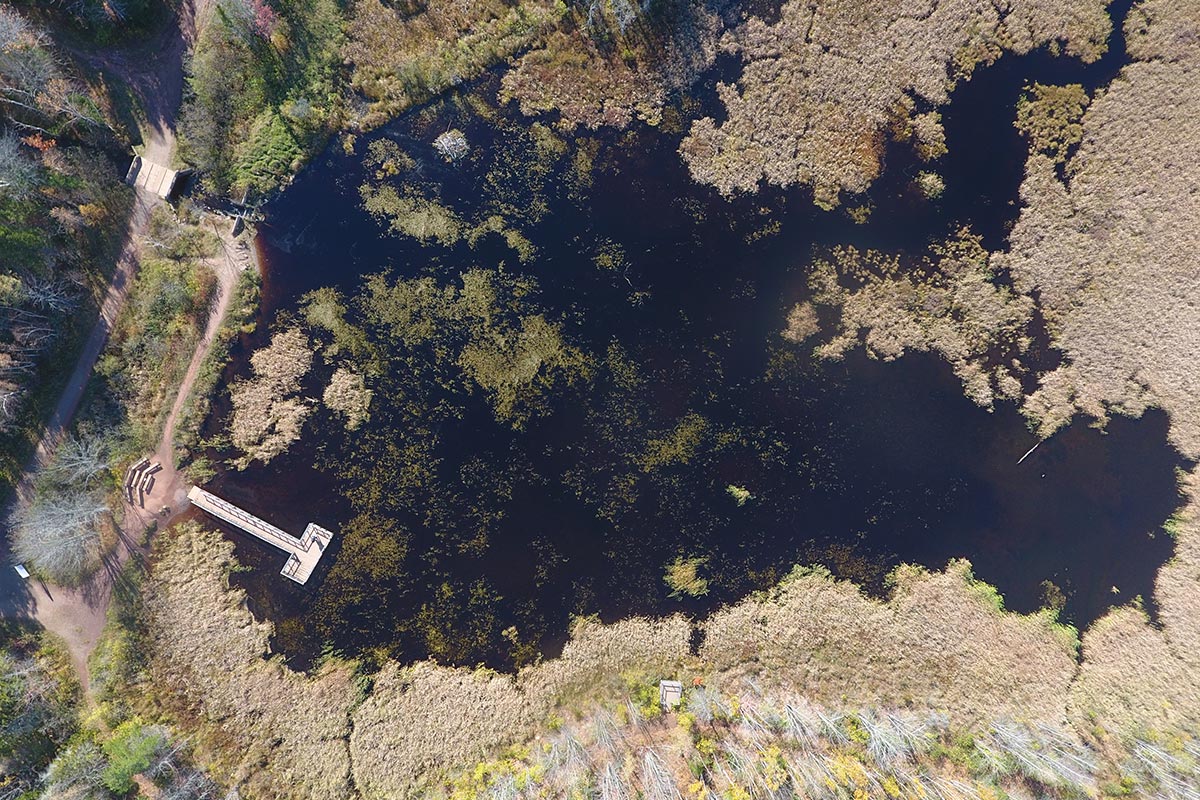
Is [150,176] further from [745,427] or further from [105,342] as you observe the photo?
[745,427]

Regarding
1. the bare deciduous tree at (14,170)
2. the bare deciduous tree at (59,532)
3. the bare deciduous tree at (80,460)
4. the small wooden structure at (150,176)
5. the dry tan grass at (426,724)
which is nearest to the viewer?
the bare deciduous tree at (14,170)

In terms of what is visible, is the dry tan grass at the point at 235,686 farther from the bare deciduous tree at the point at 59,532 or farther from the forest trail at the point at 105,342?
the bare deciduous tree at the point at 59,532

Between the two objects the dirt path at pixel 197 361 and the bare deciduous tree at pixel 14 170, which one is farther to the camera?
the dirt path at pixel 197 361

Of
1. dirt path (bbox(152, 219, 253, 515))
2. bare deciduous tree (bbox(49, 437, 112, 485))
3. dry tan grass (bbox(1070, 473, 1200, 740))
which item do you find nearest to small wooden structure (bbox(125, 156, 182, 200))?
dirt path (bbox(152, 219, 253, 515))

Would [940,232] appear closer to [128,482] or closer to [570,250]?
[570,250]

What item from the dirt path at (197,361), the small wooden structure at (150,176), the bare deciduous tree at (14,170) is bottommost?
the dirt path at (197,361)

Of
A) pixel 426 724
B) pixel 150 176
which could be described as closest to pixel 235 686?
pixel 426 724

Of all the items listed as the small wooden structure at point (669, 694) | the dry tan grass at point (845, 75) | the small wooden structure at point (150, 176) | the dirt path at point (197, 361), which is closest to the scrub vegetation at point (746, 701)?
the small wooden structure at point (669, 694)
